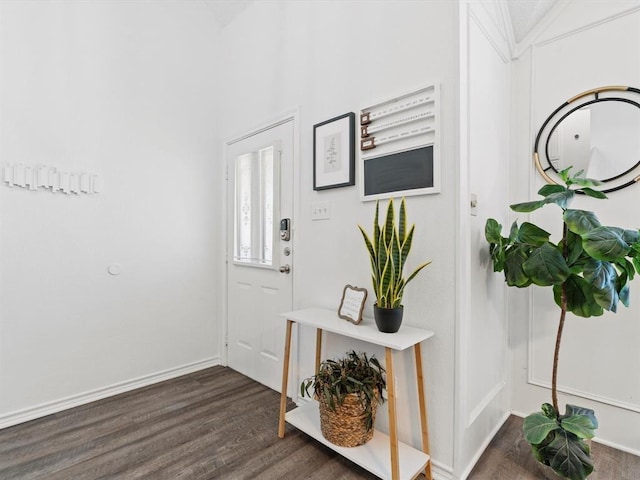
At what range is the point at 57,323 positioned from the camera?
2197 mm

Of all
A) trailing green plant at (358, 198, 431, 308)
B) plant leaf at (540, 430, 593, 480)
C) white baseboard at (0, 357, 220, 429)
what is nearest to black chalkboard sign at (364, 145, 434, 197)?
trailing green plant at (358, 198, 431, 308)

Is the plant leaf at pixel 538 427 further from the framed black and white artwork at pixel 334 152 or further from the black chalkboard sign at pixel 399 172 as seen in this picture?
the framed black and white artwork at pixel 334 152

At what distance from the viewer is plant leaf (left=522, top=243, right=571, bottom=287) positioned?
144cm

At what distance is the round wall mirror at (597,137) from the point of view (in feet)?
5.63

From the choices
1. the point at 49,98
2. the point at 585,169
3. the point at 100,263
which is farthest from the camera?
the point at 100,263

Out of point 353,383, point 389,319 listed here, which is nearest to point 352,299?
point 389,319

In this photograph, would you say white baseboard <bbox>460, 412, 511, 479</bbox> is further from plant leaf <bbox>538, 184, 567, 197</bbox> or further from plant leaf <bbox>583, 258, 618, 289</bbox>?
plant leaf <bbox>538, 184, 567, 197</bbox>

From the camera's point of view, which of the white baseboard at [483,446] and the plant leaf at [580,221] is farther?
the white baseboard at [483,446]

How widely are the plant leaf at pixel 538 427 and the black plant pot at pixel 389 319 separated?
0.75 meters

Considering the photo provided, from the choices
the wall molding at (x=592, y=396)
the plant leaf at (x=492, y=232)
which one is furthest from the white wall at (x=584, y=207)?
the plant leaf at (x=492, y=232)

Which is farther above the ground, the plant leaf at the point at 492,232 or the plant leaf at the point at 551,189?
the plant leaf at the point at 551,189

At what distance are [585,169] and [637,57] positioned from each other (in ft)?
1.91

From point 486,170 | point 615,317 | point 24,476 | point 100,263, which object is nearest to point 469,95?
point 486,170

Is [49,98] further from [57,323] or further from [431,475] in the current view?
[431,475]
